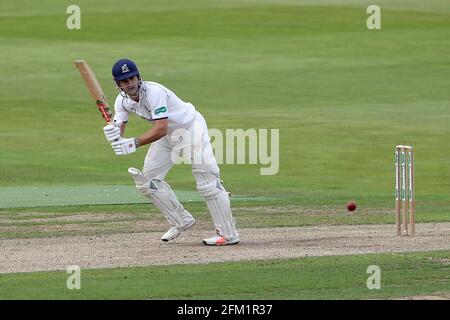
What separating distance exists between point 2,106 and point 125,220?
17.5 m

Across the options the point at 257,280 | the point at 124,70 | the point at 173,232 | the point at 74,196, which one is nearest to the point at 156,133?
the point at 124,70

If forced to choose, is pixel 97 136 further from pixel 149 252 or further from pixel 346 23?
pixel 346 23

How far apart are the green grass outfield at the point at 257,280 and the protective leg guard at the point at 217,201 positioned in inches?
52.0

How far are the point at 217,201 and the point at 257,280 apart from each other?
95.1 inches

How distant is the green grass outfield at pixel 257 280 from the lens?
11.3 m

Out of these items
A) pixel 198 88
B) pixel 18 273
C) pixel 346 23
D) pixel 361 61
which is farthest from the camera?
pixel 346 23

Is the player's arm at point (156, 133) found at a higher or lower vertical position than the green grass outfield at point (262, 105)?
higher

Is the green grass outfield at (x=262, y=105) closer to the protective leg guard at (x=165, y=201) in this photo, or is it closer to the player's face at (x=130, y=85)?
the protective leg guard at (x=165, y=201)

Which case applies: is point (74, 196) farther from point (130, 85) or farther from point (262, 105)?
point (262, 105)

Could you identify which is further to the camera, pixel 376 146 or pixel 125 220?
pixel 376 146

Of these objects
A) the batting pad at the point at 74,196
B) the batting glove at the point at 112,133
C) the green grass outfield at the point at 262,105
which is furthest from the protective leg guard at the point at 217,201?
the batting pad at the point at 74,196

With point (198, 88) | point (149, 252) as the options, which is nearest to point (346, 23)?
point (198, 88)

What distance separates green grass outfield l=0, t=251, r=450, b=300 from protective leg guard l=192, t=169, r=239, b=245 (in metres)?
1.32

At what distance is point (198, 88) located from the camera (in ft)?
120
